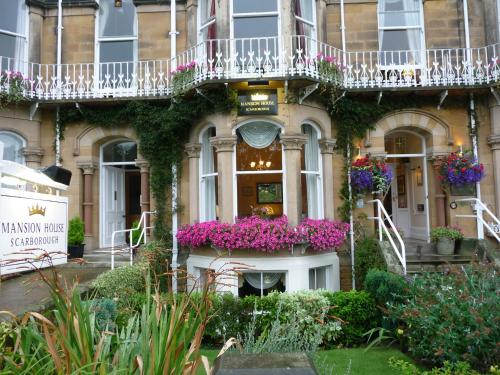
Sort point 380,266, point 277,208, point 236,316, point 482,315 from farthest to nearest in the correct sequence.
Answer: point 277,208, point 380,266, point 236,316, point 482,315

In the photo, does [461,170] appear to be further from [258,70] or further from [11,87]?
[11,87]

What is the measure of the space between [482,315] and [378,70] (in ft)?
24.0

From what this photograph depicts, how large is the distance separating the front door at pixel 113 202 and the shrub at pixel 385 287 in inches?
298

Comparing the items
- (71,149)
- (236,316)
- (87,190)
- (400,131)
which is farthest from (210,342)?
(400,131)

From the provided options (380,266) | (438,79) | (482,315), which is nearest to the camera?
(482,315)

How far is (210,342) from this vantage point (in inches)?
282

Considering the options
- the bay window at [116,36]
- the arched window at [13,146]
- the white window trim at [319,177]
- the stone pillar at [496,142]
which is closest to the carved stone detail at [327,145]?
the white window trim at [319,177]

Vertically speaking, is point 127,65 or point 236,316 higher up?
point 127,65

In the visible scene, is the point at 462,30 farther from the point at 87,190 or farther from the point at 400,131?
the point at 87,190

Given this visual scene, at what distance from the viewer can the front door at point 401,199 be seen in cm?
1263

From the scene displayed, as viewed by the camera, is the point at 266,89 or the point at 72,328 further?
the point at 266,89

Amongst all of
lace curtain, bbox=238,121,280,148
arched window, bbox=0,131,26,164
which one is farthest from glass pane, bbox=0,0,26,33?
lace curtain, bbox=238,121,280,148

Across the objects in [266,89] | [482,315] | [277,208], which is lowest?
[482,315]

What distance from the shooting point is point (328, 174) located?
10.5 m
